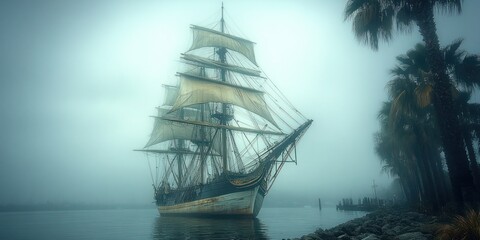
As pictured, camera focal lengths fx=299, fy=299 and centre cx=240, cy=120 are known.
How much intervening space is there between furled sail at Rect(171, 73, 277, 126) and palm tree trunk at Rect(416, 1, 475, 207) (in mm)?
36396

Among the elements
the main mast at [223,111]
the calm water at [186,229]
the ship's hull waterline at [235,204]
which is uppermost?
the main mast at [223,111]

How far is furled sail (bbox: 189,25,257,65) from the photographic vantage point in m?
A: 54.1

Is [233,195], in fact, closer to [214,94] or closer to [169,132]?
[214,94]

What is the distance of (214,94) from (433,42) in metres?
37.9

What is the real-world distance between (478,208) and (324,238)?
15.8ft

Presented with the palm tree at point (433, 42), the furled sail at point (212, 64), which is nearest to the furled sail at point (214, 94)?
the furled sail at point (212, 64)

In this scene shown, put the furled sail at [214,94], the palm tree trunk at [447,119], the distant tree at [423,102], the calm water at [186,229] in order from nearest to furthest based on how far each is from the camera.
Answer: the palm tree trunk at [447,119]
the distant tree at [423,102]
the calm water at [186,229]
the furled sail at [214,94]

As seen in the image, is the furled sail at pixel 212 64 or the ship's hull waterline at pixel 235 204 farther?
the furled sail at pixel 212 64

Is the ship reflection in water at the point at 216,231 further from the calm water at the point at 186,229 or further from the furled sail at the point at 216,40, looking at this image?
the furled sail at the point at 216,40

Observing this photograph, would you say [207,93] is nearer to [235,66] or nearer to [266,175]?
[235,66]

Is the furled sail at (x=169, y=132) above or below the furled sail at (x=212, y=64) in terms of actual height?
below

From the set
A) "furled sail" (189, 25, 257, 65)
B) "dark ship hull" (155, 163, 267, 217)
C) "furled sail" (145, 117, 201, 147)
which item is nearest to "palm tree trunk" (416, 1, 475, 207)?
"dark ship hull" (155, 163, 267, 217)

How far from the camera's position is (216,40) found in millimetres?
54781

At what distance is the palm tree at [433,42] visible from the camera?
10000 mm
